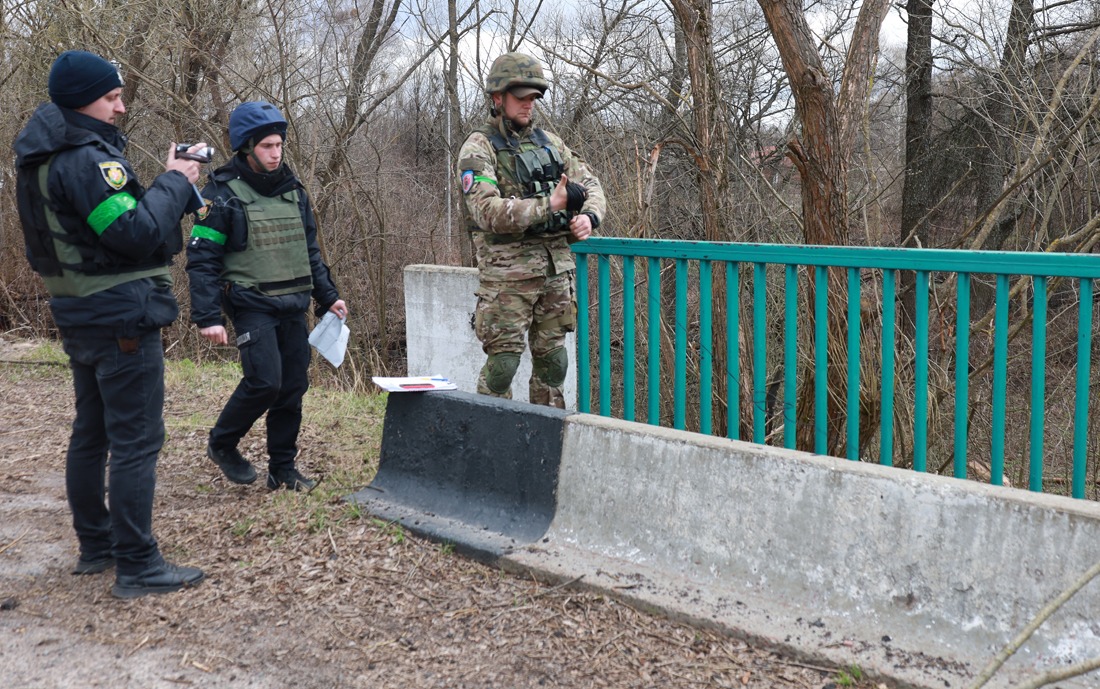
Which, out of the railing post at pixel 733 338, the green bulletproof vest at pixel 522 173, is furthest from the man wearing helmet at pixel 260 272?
the railing post at pixel 733 338

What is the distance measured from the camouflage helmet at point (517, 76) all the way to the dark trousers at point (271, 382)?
1.42 m

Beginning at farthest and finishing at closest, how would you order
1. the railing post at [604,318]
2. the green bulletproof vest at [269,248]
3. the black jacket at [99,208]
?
the railing post at [604,318] → the green bulletproof vest at [269,248] → the black jacket at [99,208]

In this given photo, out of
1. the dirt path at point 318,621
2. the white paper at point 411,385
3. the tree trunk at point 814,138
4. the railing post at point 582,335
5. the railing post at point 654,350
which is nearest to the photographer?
the dirt path at point 318,621

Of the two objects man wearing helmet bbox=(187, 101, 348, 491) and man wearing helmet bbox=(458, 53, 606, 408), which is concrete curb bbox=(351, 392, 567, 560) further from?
man wearing helmet bbox=(458, 53, 606, 408)

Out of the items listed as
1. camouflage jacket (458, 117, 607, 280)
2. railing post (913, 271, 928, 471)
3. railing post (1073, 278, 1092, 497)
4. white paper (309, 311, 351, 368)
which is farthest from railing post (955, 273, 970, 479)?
white paper (309, 311, 351, 368)

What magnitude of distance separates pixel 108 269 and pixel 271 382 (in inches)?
44.8

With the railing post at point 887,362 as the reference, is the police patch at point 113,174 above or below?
above

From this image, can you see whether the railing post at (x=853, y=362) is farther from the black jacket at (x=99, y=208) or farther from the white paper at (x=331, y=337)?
the black jacket at (x=99, y=208)

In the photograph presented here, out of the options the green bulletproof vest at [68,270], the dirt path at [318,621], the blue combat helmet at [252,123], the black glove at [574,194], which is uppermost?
the blue combat helmet at [252,123]

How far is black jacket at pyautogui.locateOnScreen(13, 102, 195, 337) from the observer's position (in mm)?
3334

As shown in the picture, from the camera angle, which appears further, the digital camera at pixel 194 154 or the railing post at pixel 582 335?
the railing post at pixel 582 335

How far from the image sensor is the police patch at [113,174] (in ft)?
11.0

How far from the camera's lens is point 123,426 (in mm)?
3562

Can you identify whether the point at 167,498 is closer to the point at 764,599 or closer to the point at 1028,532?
the point at 764,599
